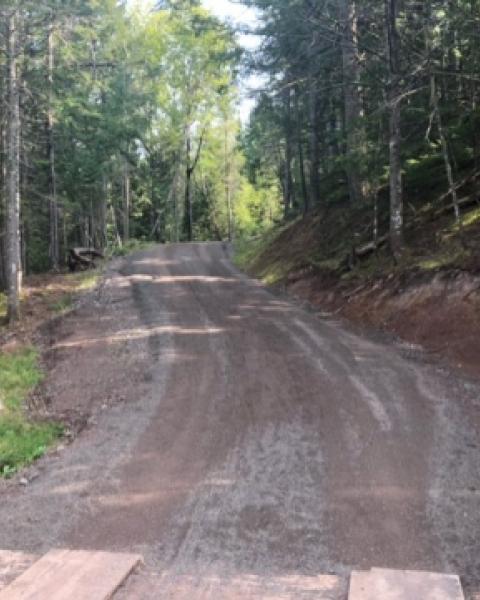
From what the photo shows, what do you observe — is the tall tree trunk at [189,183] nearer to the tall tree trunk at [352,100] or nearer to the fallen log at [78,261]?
the fallen log at [78,261]

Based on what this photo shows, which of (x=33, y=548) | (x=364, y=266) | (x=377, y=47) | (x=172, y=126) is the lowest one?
(x=33, y=548)

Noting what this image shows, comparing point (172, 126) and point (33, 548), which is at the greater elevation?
point (172, 126)

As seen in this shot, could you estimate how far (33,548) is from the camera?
524 cm

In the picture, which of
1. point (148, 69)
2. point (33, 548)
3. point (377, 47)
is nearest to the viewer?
point (33, 548)

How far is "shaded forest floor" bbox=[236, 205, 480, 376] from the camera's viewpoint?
1139 centimetres

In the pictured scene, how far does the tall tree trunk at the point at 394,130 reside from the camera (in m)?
14.3

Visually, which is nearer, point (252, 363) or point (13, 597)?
point (13, 597)

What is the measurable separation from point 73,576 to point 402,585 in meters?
2.31

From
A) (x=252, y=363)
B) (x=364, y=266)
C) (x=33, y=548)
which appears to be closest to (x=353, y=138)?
(x=364, y=266)

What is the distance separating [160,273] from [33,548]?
1877 centimetres

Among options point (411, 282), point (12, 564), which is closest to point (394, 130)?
point (411, 282)

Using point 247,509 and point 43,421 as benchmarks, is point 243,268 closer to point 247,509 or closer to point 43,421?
point 43,421

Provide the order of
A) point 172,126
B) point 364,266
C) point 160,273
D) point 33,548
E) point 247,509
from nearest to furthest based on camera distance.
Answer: point 33,548 → point 247,509 → point 364,266 → point 160,273 → point 172,126

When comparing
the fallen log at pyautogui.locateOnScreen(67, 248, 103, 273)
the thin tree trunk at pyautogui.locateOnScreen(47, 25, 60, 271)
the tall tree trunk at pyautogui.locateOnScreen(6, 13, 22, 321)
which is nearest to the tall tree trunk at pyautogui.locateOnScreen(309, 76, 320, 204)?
the thin tree trunk at pyautogui.locateOnScreen(47, 25, 60, 271)
